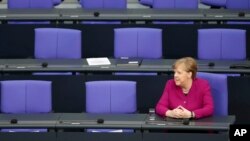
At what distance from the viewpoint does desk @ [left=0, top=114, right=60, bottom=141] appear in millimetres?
6520

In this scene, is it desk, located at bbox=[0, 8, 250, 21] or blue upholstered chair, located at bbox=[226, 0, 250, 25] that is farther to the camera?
blue upholstered chair, located at bbox=[226, 0, 250, 25]

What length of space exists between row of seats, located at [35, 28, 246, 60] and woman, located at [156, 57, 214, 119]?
1.59m

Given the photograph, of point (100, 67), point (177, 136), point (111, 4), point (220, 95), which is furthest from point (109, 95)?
point (111, 4)

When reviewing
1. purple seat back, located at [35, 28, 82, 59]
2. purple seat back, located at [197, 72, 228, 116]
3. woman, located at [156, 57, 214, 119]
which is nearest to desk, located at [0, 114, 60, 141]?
woman, located at [156, 57, 214, 119]

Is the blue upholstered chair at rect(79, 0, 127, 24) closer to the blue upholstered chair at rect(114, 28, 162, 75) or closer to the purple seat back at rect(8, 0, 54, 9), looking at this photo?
the purple seat back at rect(8, 0, 54, 9)

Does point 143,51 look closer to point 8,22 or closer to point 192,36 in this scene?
point 192,36

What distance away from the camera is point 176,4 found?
10.8 metres

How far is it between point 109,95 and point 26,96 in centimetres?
79

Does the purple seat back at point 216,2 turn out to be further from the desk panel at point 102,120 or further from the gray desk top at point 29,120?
the gray desk top at point 29,120

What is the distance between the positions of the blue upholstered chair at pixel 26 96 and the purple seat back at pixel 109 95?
40 centimetres

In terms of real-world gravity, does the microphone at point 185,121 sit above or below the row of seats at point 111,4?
below

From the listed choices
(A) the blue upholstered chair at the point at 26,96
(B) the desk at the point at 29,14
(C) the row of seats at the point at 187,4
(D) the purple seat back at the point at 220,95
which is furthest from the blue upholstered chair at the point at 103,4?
(D) the purple seat back at the point at 220,95

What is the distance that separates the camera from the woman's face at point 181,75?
283 inches

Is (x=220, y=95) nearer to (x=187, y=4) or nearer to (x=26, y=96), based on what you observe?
(x=26, y=96)
